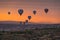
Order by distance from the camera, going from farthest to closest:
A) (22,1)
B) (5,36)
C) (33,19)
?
(22,1)
(33,19)
(5,36)

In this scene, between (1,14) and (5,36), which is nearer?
(5,36)

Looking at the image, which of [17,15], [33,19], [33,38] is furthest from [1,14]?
[33,38]

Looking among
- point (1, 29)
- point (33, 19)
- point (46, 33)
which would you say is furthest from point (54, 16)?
point (1, 29)

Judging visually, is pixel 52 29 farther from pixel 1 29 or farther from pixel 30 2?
pixel 30 2

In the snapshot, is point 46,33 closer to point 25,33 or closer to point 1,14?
point 25,33

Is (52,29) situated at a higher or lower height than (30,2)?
lower

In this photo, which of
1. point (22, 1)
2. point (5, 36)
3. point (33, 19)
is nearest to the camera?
point (5, 36)
